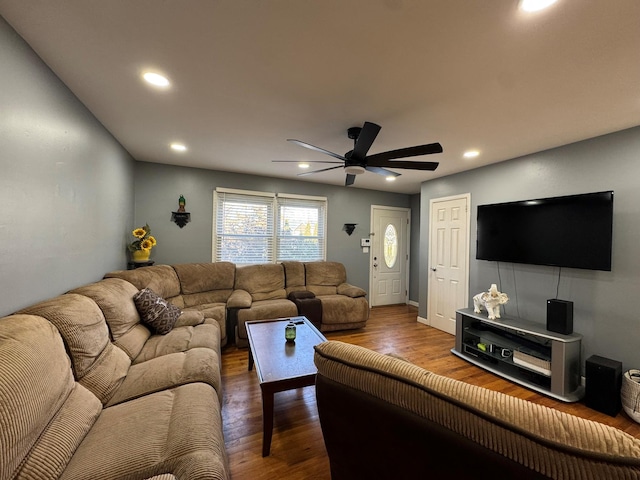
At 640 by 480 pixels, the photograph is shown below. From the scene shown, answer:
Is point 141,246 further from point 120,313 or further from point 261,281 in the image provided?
point 261,281

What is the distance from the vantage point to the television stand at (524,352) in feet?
8.20

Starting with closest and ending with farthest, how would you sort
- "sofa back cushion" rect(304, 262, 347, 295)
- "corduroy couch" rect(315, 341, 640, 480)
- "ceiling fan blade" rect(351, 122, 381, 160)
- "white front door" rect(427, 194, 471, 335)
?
1. "corduroy couch" rect(315, 341, 640, 480)
2. "ceiling fan blade" rect(351, 122, 381, 160)
3. "white front door" rect(427, 194, 471, 335)
4. "sofa back cushion" rect(304, 262, 347, 295)

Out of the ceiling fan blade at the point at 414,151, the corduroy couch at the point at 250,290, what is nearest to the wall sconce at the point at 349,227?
the corduroy couch at the point at 250,290

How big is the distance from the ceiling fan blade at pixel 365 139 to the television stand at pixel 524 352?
2472mm

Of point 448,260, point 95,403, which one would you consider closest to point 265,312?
point 95,403

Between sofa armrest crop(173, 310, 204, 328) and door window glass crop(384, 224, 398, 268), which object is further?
door window glass crop(384, 224, 398, 268)

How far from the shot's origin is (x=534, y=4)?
120 centimetres

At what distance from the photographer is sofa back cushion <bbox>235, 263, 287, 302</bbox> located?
13.8 feet

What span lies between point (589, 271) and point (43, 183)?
4.71m

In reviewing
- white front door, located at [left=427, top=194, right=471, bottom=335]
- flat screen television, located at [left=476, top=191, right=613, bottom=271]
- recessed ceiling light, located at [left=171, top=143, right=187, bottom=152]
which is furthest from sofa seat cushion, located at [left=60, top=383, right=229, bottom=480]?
white front door, located at [left=427, top=194, right=471, bottom=335]

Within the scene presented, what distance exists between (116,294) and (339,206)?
13.0 feet

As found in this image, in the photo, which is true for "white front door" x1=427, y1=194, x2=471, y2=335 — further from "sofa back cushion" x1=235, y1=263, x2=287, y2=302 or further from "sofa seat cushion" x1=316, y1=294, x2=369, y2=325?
"sofa back cushion" x1=235, y1=263, x2=287, y2=302

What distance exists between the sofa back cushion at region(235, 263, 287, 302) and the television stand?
8.87 feet

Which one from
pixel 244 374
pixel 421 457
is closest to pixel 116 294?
pixel 244 374
